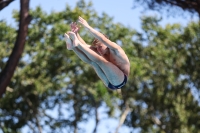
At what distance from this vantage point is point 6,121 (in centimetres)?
1986

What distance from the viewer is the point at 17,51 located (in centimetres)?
1056

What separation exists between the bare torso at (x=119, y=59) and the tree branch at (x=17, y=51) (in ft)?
18.6

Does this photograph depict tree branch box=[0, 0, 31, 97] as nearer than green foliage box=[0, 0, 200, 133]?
Yes

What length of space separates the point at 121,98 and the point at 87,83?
1719 mm

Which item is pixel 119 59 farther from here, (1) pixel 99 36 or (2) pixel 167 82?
(2) pixel 167 82

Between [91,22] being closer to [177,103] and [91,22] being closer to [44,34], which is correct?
[44,34]

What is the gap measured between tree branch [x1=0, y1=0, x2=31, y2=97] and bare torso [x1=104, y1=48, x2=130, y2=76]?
5.67 meters

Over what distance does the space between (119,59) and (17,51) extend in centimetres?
609

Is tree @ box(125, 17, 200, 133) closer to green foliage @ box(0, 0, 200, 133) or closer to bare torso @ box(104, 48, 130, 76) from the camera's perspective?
green foliage @ box(0, 0, 200, 133)

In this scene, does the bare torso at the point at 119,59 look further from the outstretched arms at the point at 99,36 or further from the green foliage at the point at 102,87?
the green foliage at the point at 102,87

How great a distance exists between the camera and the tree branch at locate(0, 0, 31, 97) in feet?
33.4

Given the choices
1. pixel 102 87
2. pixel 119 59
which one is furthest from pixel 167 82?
pixel 119 59

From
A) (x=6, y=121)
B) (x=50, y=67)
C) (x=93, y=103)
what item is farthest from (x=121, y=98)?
(x=6, y=121)

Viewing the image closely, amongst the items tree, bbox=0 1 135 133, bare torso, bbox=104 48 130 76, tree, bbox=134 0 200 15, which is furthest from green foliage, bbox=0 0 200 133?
bare torso, bbox=104 48 130 76
